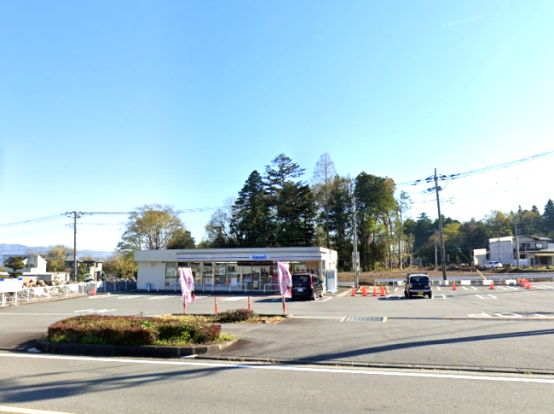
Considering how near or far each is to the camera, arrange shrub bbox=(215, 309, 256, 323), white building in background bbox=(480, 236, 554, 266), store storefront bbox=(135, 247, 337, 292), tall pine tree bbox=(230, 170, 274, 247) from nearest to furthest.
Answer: shrub bbox=(215, 309, 256, 323), store storefront bbox=(135, 247, 337, 292), tall pine tree bbox=(230, 170, 274, 247), white building in background bbox=(480, 236, 554, 266)

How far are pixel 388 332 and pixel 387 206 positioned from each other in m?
57.8

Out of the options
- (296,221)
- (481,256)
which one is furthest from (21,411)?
(481,256)

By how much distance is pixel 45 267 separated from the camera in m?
87.7

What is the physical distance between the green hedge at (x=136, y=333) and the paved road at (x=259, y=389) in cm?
173

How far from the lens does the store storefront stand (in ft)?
129

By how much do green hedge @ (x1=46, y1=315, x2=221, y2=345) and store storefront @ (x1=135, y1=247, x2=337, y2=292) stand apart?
27.0 m

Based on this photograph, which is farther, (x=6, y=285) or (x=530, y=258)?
(x=530, y=258)

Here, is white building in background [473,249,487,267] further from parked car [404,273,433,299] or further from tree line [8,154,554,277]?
parked car [404,273,433,299]

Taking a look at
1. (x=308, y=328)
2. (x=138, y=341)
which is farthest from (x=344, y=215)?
(x=138, y=341)

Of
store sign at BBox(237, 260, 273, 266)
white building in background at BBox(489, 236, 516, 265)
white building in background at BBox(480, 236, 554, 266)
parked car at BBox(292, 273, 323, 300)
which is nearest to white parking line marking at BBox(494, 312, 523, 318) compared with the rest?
parked car at BBox(292, 273, 323, 300)

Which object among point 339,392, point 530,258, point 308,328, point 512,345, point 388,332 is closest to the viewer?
point 339,392

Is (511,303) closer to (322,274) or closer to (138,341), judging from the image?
(322,274)

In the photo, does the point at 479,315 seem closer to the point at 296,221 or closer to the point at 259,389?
the point at 259,389

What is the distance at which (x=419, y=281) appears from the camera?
3064 cm
